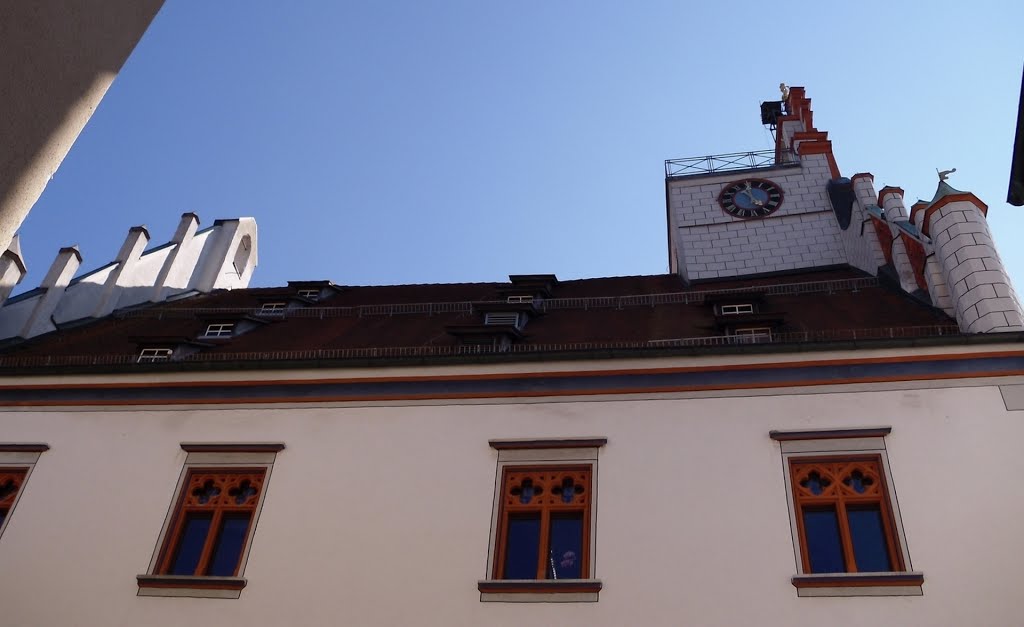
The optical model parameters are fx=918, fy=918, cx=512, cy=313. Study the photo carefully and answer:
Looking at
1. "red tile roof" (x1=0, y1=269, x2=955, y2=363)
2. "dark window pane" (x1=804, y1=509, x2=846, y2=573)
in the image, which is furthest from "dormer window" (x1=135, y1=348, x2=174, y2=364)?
"dark window pane" (x1=804, y1=509, x2=846, y2=573)

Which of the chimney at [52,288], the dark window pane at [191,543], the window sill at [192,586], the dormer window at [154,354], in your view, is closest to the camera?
the window sill at [192,586]

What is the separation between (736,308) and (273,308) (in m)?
10.5

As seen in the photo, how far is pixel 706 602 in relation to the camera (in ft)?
36.1

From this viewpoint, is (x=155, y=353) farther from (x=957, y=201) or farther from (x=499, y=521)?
(x=957, y=201)

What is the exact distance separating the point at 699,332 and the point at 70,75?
1282 centimetres

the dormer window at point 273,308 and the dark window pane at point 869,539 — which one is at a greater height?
the dormer window at point 273,308

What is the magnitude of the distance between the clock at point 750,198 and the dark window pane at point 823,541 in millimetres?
14115

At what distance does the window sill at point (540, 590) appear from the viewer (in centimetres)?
1127

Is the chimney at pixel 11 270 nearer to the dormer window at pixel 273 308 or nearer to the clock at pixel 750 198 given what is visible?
the dormer window at pixel 273 308

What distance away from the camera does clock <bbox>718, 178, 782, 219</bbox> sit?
81.5ft

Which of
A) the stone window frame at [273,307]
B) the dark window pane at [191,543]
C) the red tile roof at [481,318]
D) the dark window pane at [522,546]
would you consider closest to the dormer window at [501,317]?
the red tile roof at [481,318]

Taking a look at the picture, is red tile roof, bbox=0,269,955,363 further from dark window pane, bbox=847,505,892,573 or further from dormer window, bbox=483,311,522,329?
dark window pane, bbox=847,505,892,573

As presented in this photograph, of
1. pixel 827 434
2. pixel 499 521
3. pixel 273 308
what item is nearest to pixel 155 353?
pixel 273 308

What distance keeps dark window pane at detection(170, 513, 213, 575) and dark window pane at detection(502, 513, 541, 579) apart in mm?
4303
